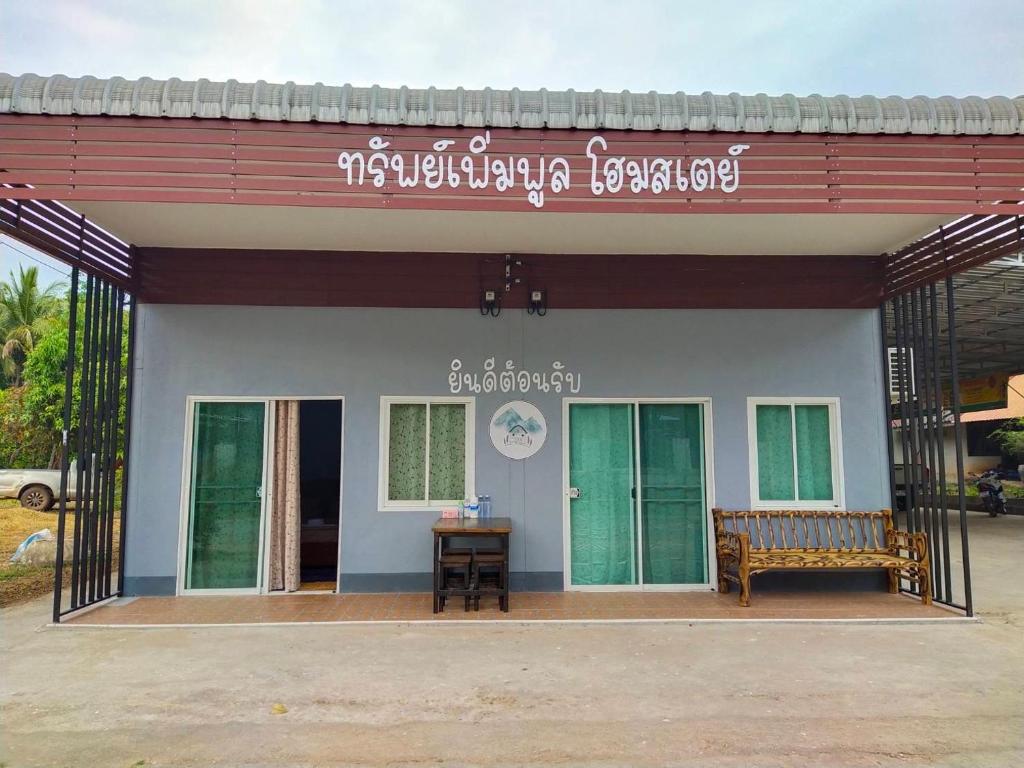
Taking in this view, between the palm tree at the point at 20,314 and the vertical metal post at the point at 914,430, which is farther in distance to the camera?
the palm tree at the point at 20,314

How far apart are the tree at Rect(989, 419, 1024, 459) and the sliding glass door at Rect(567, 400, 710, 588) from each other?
15992 mm

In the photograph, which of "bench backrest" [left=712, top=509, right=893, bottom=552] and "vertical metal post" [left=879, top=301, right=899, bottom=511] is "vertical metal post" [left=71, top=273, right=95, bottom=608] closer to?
"bench backrest" [left=712, top=509, right=893, bottom=552]

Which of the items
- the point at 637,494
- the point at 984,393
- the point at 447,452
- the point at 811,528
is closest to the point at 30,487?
the point at 447,452

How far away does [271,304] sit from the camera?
7.43m

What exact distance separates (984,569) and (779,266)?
5.16m

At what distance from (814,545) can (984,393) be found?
16002 mm

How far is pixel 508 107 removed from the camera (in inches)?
197

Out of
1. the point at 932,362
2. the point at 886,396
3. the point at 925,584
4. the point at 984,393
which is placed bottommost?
the point at 925,584

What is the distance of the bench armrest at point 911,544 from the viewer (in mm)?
6910

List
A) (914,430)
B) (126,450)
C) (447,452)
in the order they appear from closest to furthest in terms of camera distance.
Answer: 1. (126,450)
2. (914,430)
3. (447,452)

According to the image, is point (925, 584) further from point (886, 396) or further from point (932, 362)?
A: point (932, 362)

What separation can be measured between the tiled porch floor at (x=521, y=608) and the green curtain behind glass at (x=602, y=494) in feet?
0.93

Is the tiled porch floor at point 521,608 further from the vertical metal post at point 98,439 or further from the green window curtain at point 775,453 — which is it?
the green window curtain at point 775,453

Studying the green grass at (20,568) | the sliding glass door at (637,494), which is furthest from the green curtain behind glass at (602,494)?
the green grass at (20,568)
